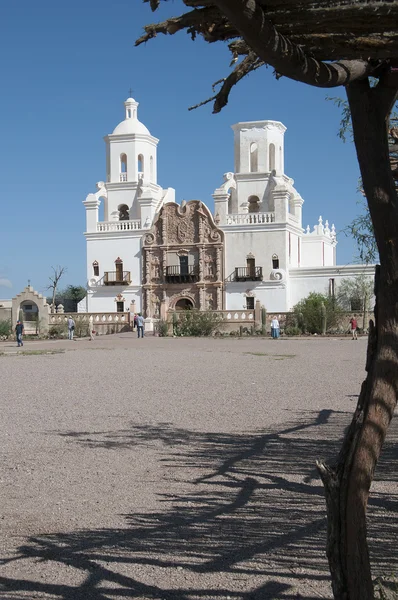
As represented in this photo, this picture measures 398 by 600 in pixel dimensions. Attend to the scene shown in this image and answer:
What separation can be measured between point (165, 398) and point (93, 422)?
272 centimetres

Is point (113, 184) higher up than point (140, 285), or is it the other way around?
point (113, 184)

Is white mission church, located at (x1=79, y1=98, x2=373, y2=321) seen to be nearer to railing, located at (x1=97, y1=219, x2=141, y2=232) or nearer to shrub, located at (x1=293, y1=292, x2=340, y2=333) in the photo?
railing, located at (x1=97, y1=219, x2=141, y2=232)

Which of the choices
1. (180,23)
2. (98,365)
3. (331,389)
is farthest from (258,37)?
(98,365)

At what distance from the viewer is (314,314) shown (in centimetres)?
4031

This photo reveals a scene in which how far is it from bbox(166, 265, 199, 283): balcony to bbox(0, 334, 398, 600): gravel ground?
34546 millimetres

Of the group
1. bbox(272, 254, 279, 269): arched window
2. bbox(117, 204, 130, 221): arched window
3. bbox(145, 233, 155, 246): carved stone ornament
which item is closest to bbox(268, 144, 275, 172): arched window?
bbox(272, 254, 279, 269): arched window

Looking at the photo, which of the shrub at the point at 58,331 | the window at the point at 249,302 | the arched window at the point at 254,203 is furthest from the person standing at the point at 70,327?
the arched window at the point at 254,203

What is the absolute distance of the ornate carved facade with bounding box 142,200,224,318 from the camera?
47969 millimetres

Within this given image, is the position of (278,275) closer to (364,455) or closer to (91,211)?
(91,211)

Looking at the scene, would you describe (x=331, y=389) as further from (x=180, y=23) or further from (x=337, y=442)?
(x=180, y=23)

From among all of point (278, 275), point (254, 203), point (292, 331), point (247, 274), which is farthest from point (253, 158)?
point (292, 331)

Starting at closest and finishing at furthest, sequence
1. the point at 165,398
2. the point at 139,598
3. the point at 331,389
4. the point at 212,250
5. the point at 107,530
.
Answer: the point at 139,598 < the point at 107,530 < the point at 165,398 < the point at 331,389 < the point at 212,250

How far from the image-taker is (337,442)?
816 cm

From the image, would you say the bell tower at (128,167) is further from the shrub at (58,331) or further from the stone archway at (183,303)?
the shrub at (58,331)
